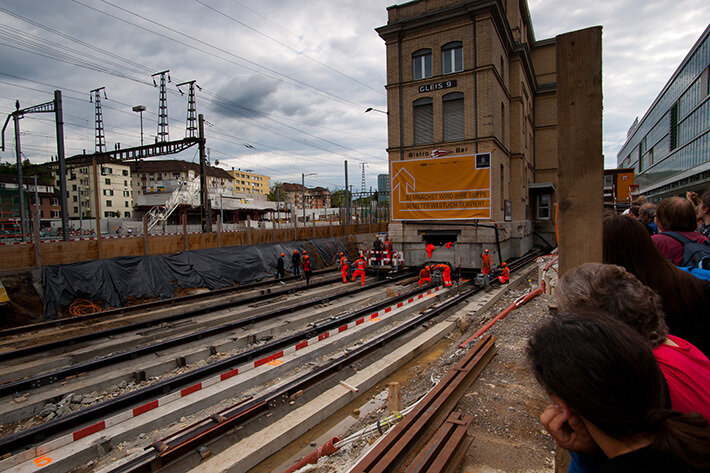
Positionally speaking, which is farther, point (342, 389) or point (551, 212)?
point (551, 212)

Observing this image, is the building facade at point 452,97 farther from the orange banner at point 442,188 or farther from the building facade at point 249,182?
the building facade at point 249,182

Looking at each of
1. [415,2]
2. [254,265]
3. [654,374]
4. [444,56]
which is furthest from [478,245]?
[654,374]

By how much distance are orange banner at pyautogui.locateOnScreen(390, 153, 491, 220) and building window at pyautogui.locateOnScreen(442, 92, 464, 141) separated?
7.29 ft

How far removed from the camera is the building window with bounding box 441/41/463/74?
18.7m

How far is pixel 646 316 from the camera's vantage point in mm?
1730

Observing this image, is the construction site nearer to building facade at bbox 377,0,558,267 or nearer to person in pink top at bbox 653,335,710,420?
building facade at bbox 377,0,558,267

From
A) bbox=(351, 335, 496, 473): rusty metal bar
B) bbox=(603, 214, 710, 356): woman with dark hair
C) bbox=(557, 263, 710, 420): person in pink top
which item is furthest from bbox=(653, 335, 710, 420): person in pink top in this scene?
bbox=(351, 335, 496, 473): rusty metal bar

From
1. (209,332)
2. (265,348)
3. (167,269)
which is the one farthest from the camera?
(167,269)

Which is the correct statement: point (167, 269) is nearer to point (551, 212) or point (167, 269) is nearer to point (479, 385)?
point (479, 385)

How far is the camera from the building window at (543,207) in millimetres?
30625

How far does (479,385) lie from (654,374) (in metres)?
5.01

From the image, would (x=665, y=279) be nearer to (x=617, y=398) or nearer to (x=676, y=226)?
(x=676, y=226)

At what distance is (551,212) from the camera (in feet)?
99.6

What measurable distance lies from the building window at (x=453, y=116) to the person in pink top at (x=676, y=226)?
15761mm
